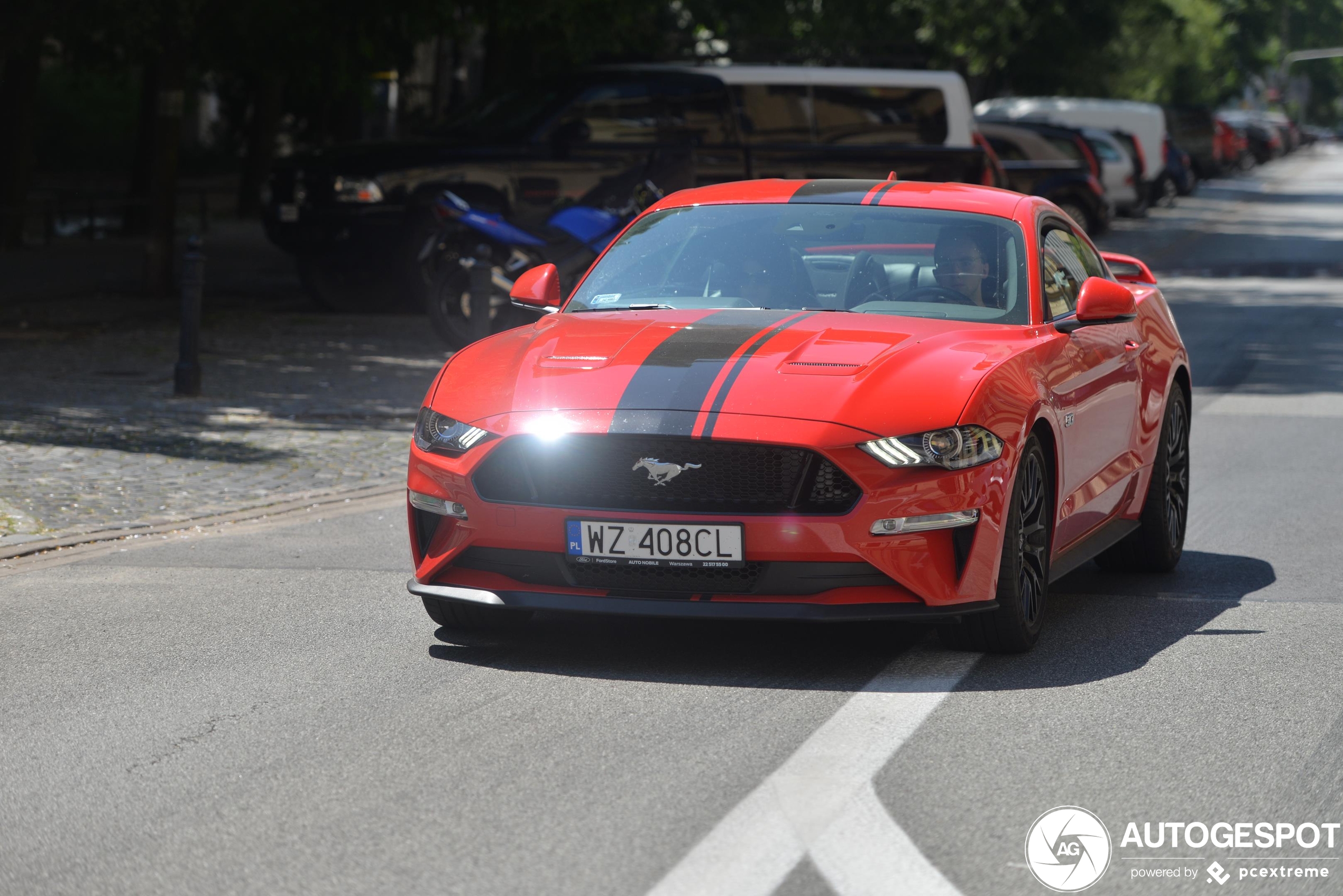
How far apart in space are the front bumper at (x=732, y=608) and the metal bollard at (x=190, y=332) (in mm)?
7457

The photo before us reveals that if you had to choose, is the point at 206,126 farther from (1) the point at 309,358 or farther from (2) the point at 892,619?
(2) the point at 892,619

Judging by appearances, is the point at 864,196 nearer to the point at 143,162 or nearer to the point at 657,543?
the point at 657,543

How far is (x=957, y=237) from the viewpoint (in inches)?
275

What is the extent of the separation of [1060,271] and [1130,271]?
1.71 m

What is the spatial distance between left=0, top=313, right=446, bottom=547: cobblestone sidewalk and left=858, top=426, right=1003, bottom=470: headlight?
4.22m

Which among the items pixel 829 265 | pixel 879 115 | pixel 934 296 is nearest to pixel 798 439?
pixel 934 296

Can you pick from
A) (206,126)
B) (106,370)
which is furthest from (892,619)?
(206,126)

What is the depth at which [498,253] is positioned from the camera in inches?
642

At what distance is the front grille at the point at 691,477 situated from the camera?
575 centimetres

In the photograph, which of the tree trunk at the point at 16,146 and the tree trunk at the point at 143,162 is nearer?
the tree trunk at the point at 16,146

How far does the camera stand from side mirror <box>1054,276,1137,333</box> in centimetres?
665

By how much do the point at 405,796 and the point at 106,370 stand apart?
33.6ft

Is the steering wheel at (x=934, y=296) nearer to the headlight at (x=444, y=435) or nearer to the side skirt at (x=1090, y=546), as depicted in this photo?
the side skirt at (x=1090, y=546)

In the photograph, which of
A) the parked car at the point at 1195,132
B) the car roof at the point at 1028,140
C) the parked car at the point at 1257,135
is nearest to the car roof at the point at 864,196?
the car roof at the point at 1028,140
